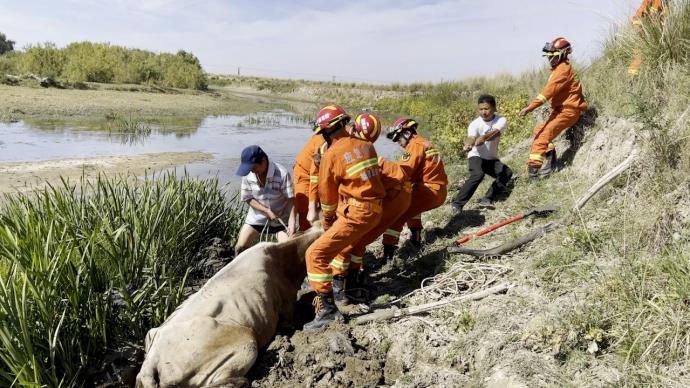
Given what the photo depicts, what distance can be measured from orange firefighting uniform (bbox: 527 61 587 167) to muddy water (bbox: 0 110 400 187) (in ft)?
20.0

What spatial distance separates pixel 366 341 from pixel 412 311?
0.43 m

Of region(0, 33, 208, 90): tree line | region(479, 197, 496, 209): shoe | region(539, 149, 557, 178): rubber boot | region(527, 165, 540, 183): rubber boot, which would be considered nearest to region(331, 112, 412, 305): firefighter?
region(479, 197, 496, 209): shoe

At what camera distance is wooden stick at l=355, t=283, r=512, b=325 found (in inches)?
146

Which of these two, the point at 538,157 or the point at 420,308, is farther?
the point at 538,157

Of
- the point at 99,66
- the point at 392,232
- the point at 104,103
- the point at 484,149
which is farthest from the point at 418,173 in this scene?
the point at 99,66

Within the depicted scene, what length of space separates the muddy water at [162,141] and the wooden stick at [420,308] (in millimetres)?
6386

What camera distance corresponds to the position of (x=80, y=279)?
3.33m

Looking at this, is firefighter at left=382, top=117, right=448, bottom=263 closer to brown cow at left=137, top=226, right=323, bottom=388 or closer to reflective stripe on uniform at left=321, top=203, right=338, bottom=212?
reflective stripe on uniform at left=321, top=203, right=338, bottom=212

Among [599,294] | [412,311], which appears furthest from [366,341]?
[599,294]

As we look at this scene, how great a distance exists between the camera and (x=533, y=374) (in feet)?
8.75

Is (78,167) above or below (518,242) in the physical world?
below

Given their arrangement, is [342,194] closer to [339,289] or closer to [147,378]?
[339,289]

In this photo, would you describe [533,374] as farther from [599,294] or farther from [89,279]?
[89,279]

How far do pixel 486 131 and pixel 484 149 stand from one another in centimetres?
24
